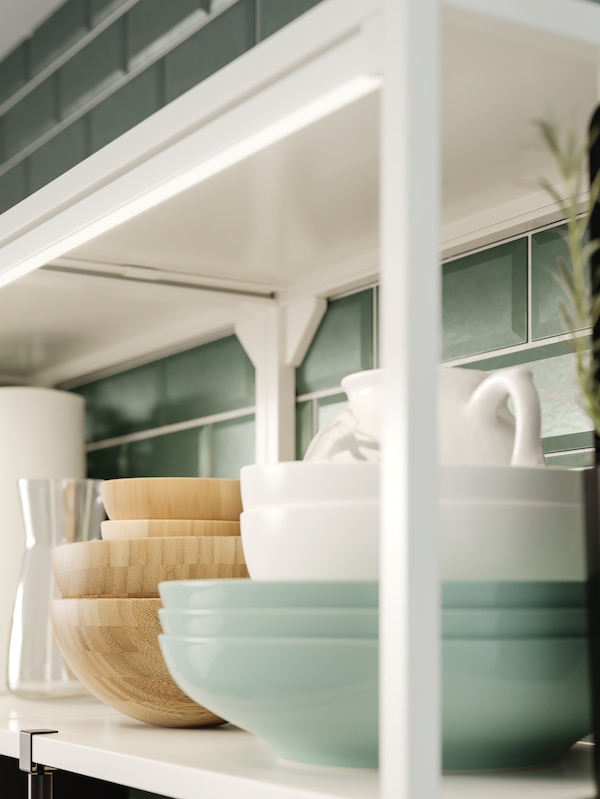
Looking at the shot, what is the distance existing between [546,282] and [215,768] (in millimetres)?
446

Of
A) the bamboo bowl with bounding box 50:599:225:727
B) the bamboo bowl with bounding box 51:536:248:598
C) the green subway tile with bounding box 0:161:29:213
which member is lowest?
the bamboo bowl with bounding box 50:599:225:727

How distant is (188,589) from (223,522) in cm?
32

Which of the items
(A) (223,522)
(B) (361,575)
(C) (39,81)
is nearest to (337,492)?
(B) (361,575)

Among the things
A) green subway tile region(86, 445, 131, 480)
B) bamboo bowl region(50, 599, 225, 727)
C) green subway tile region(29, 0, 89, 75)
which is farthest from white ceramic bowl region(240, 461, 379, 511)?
green subway tile region(29, 0, 89, 75)

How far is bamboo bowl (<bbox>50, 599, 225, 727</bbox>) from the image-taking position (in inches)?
35.2

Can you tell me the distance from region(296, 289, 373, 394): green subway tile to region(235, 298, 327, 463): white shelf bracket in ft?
0.05

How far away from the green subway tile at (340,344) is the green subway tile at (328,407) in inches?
0.5

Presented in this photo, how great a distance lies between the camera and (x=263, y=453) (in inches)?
47.9

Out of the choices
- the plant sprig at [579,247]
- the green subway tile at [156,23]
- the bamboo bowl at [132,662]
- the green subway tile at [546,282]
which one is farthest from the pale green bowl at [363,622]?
the green subway tile at [156,23]

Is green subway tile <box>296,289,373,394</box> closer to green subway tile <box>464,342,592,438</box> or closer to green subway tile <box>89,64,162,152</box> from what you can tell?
green subway tile <box>464,342,592,438</box>

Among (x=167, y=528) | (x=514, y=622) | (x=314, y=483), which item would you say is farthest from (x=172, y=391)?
(x=514, y=622)

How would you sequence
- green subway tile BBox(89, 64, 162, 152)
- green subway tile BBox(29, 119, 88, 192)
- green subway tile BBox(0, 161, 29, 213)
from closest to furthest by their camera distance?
green subway tile BBox(89, 64, 162, 152)
green subway tile BBox(29, 119, 88, 192)
green subway tile BBox(0, 161, 29, 213)

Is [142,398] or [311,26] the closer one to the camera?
[311,26]

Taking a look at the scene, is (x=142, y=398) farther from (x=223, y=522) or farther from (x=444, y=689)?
(x=444, y=689)
